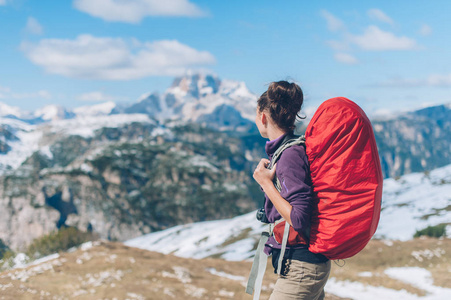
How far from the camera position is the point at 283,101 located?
5.44 m

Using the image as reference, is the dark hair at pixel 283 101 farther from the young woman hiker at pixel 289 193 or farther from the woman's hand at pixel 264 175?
the woman's hand at pixel 264 175

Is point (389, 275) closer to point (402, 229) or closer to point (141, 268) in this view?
point (141, 268)

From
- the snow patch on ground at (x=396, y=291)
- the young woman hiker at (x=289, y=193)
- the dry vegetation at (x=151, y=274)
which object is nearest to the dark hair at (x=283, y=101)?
the young woman hiker at (x=289, y=193)

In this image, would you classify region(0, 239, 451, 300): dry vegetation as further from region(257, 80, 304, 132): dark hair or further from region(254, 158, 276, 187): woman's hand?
region(257, 80, 304, 132): dark hair

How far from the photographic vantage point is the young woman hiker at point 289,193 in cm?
496

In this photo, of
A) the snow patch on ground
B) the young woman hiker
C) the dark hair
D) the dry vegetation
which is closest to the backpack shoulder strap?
the young woman hiker

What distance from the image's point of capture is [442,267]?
2955cm

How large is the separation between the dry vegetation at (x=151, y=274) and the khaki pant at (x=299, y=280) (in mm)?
16347

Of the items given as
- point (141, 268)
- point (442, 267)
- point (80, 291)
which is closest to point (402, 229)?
point (442, 267)

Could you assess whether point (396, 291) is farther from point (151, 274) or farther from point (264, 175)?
point (264, 175)

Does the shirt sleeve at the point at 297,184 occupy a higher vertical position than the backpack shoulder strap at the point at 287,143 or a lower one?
lower

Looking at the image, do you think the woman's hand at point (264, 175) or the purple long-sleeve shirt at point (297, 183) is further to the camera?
the woman's hand at point (264, 175)

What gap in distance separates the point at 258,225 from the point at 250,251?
5226cm

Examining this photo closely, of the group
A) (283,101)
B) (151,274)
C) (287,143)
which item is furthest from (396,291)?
(283,101)
